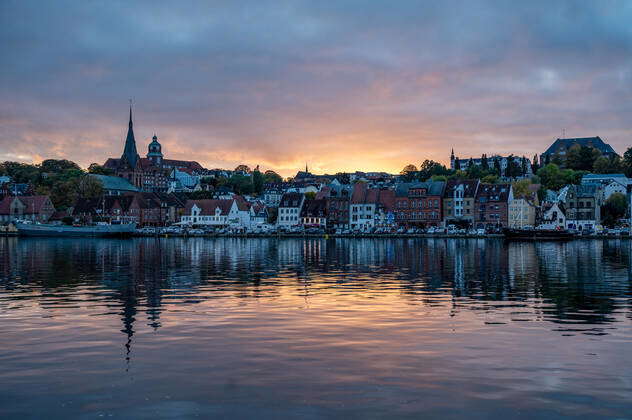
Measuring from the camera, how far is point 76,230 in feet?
445

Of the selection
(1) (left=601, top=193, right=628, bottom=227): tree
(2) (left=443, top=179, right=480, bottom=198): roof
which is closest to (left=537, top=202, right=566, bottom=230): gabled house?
(1) (left=601, top=193, right=628, bottom=227): tree

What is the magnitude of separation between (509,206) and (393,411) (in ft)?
436

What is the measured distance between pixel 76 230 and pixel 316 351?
129 metres

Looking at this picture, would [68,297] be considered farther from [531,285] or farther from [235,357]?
[531,285]

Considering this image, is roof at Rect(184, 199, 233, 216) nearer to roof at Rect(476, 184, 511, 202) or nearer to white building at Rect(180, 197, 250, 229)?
white building at Rect(180, 197, 250, 229)

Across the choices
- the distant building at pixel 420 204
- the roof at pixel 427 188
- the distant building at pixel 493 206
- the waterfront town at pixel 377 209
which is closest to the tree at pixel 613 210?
the waterfront town at pixel 377 209

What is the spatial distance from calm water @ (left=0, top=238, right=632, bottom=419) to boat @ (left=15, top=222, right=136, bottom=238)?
102857 millimetres

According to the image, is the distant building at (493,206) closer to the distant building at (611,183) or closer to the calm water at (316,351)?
the distant building at (611,183)

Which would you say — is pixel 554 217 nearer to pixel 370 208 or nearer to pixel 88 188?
pixel 370 208

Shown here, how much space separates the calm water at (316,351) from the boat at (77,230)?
102857 mm

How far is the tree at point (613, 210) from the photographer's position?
151000 millimetres

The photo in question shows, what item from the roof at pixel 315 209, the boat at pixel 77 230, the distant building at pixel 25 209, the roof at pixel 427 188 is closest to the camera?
the boat at pixel 77 230

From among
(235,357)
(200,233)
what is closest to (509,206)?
(200,233)

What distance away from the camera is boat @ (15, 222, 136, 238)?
443ft
